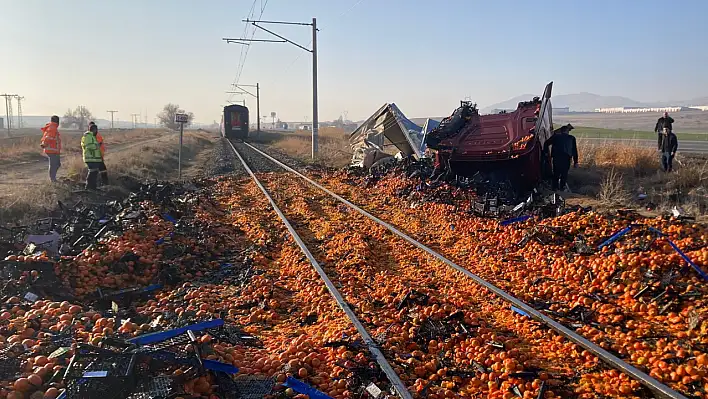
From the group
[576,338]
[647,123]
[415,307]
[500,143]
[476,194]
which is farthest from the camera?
[647,123]

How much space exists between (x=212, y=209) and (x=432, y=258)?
21.6 feet

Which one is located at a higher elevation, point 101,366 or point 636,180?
point 636,180

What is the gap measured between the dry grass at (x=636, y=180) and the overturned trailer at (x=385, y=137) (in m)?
5.82

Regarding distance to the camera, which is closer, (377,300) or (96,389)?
(96,389)

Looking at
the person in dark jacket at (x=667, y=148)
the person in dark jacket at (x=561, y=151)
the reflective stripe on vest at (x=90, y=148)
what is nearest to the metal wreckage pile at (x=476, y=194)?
the person in dark jacket at (x=561, y=151)

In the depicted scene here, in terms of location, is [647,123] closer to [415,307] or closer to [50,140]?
[50,140]

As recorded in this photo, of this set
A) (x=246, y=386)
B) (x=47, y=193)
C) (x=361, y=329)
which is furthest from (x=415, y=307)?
(x=47, y=193)

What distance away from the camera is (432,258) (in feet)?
24.2

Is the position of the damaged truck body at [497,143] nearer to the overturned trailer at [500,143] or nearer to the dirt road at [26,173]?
the overturned trailer at [500,143]

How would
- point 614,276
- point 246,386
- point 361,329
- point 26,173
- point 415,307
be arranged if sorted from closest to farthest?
point 246,386
point 361,329
point 415,307
point 614,276
point 26,173

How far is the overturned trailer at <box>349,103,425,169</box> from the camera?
18516mm

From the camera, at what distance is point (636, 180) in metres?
13.1

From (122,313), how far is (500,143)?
945cm

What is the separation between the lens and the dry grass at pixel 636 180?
1009 centimetres
